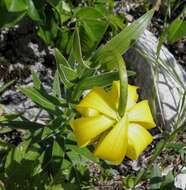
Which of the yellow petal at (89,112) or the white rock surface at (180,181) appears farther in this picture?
the white rock surface at (180,181)

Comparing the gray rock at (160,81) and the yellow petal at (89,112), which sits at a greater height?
the yellow petal at (89,112)

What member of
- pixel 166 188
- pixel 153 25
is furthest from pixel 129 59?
pixel 166 188

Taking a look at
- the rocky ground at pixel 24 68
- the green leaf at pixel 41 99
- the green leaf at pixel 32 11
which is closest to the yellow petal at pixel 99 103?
the green leaf at pixel 41 99

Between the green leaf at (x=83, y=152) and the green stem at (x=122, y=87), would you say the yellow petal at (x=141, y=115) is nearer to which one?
the green stem at (x=122, y=87)

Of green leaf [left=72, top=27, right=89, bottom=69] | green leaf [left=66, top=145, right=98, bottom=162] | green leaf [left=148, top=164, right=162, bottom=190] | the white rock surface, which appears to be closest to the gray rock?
the white rock surface

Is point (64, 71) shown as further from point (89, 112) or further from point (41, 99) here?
point (89, 112)

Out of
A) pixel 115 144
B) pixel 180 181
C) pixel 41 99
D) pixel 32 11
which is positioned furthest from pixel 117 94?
pixel 180 181
